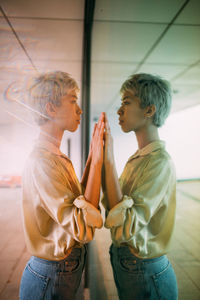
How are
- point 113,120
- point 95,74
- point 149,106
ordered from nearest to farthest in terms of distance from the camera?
point 149,106, point 113,120, point 95,74

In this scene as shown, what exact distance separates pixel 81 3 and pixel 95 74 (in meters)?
0.65

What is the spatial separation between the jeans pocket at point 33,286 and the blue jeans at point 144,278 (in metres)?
0.32

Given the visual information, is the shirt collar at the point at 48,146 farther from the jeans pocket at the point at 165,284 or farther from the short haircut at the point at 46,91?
the jeans pocket at the point at 165,284

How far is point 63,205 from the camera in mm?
561

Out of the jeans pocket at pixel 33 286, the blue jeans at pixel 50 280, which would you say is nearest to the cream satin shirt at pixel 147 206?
the blue jeans at pixel 50 280

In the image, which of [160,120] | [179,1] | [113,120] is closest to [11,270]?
[113,120]

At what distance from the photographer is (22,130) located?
801 millimetres

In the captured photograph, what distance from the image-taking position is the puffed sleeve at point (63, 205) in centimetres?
56

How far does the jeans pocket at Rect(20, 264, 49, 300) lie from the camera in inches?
26.9

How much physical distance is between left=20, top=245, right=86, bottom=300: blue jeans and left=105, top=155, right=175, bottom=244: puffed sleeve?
0.86 ft

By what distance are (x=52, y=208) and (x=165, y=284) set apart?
570mm

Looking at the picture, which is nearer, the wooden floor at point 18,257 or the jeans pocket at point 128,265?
the jeans pocket at point 128,265

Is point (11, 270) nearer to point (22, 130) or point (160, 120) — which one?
point (22, 130)

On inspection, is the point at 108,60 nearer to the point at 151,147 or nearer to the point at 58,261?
the point at 151,147
